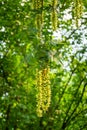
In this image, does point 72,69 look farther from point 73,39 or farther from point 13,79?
point 13,79

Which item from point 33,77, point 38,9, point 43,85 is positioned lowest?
point 33,77

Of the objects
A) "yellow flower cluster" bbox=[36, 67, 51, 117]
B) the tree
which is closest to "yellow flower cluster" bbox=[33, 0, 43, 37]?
"yellow flower cluster" bbox=[36, 67, 51, 117]

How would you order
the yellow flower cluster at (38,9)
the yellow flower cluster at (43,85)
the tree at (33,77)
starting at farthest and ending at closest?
1. the tree at (33,77)
2. the yellow flower cluster at (38,9)
3. the yellow flower cluster at (43,85)

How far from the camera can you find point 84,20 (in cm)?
751

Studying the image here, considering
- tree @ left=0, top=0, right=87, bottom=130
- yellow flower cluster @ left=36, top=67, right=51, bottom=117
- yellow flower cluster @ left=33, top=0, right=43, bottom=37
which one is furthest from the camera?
tree @ left=0, top=0, right=87, bottom=130

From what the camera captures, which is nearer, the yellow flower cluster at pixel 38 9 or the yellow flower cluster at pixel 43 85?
the yellow flower cluster at pixel 43 85

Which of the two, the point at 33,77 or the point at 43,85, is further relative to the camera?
the point at 33,77

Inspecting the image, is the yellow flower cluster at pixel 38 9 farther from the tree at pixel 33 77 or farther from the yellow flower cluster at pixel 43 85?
the tree at pixel 33 77

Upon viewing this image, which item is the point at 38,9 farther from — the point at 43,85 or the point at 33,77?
the point at 33,77

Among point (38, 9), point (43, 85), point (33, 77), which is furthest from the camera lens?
point (33, 77)

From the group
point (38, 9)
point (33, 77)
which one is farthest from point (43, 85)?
point (33, 77)

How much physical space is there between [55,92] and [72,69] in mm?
668

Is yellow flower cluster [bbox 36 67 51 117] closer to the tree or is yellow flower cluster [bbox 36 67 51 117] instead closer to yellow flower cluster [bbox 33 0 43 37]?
yellow flower cluster [bbox 33 0 43 37]

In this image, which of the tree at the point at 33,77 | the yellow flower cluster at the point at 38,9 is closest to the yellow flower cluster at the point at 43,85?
the yellow flower cluster at the point at 38,9
